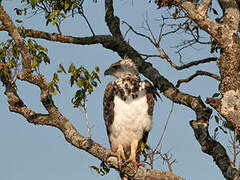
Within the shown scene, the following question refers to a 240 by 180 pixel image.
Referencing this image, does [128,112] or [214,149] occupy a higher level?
[128,112]

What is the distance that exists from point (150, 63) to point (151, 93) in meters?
0.81

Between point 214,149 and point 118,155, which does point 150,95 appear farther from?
point 214,149

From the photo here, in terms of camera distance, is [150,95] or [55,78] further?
[150,95]

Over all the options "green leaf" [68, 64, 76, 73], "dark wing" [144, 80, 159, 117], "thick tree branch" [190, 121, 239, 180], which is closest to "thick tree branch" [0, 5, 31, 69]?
"green leaf" [68, 64, 76, 73]

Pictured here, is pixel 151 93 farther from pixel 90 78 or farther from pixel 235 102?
pixel 235 102

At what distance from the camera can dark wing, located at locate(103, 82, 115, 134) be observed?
7365mm

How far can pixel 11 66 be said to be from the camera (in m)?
7.19

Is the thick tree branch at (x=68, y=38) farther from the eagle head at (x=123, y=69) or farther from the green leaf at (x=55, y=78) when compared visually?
the green leaf at (x=55, y=78)

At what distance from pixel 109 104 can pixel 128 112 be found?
17.4 inches

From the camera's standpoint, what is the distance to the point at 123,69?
7852 millimetres

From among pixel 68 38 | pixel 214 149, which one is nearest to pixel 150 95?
pixel 214 149

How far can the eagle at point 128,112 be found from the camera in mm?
7211

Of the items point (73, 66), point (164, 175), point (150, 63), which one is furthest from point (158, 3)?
point (164, 175)

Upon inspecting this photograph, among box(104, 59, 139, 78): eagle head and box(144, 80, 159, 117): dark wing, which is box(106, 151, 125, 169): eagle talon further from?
box(104, 59, 139, 78): eagle head
